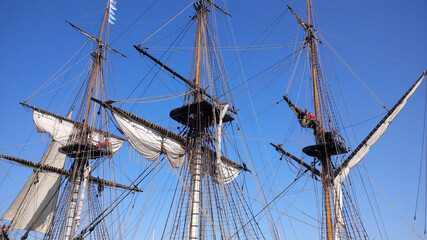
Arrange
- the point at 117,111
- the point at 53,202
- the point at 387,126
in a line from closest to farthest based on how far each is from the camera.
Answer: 1. the point at 117,111
2. the point at 387,126
3. the point at 53,202

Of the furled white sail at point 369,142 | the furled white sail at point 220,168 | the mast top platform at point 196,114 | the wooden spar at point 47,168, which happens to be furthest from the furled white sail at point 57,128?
the furled white sail at point 369,142

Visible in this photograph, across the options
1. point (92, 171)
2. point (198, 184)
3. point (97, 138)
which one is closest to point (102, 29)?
point (97, 138)

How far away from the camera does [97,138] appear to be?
3712 cm

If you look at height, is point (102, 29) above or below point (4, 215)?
above

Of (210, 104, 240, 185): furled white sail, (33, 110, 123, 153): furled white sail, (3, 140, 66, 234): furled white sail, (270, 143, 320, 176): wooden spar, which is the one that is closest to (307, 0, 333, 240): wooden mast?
(270, 143, 320, 176): wooden spar

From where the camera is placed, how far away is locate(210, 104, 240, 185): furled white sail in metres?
20.5

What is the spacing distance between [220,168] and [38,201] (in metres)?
26.9

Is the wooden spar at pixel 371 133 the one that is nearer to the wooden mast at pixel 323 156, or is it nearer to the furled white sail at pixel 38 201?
the wooden mast at pixel 323 156

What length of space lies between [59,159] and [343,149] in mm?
30608

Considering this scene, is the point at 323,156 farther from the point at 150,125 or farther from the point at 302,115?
the point at 150,125

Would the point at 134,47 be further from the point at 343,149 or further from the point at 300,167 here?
the point at 343,149

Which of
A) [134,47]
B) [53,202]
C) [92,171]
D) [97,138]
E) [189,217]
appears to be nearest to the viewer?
[189,217]

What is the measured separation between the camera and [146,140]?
21984 millimetres

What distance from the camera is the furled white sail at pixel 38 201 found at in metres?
37.3
